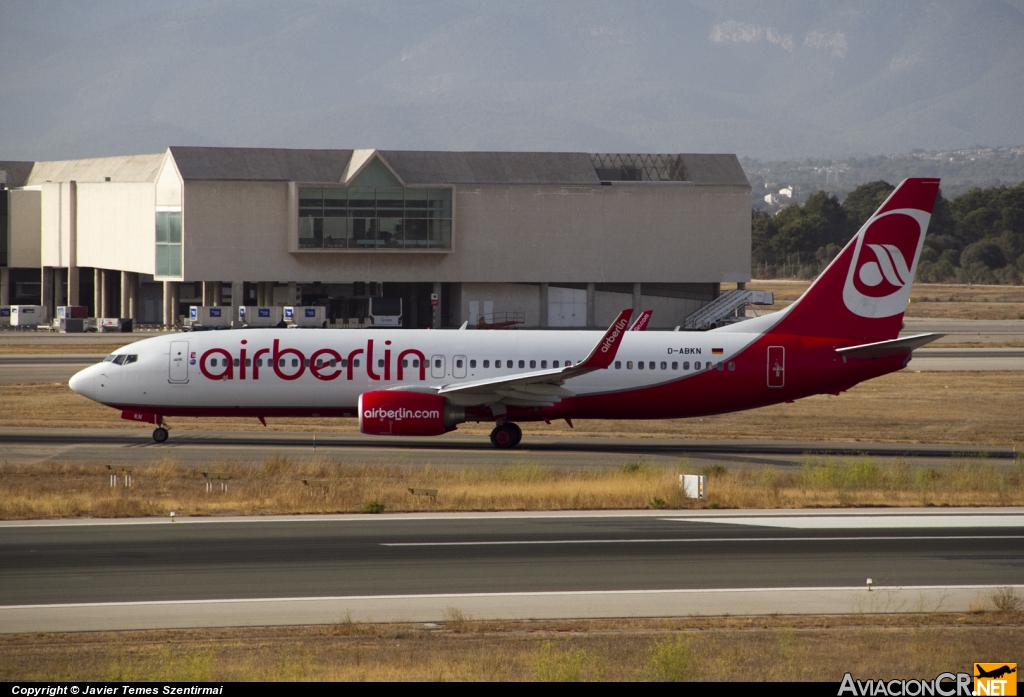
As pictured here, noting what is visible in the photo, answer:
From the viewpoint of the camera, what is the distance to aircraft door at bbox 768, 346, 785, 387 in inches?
1487

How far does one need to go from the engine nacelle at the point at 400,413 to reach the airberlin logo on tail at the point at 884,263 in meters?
13.7

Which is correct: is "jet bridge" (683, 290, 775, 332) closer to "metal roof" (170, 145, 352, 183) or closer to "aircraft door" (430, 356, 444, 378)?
"metal roof" (170, 145, 352, 183)

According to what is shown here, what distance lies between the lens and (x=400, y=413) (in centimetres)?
3606

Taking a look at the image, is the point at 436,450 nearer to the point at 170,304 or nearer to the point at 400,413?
the point at 400,413

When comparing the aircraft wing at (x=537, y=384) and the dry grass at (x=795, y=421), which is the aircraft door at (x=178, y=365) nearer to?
the dry grass at (x=795, y=421)

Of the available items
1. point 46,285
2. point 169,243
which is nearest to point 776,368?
point 169,243

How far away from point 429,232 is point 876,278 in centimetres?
6197

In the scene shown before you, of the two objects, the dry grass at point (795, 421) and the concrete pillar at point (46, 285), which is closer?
the dry grass at point (795, 421)

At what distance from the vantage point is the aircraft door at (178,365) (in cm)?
3722

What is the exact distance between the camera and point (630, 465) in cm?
3250

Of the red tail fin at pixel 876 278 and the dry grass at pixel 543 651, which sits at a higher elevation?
the red tail fin at pixel 876 278

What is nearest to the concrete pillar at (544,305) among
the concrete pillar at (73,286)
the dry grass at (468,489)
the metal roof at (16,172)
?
the concrete pillar at (73,286)

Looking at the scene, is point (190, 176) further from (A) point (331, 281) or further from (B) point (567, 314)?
(B) point (567, 314)

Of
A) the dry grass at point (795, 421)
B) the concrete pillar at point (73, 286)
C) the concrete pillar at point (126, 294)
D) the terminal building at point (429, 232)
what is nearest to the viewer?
the dry grass at point (795, 421)
